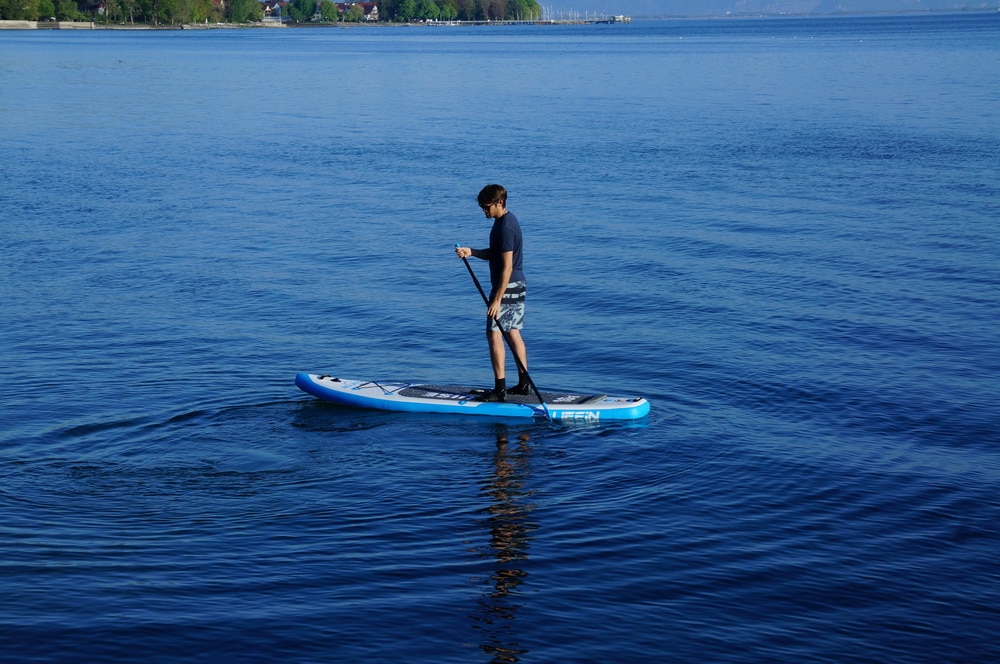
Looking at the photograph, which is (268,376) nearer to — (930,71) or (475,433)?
(475,433)

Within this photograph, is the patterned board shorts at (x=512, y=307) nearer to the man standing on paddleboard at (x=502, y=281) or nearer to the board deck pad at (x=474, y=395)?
the man standing on paddleboard at (x=502, y=281)

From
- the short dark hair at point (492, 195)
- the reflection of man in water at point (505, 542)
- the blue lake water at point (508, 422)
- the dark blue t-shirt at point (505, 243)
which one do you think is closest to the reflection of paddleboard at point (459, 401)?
the blue lake water at point (508, 422)

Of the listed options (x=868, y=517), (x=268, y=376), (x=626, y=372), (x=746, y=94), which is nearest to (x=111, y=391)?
(x=268, y=376)

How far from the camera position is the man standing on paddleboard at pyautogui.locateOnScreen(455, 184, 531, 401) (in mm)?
10828

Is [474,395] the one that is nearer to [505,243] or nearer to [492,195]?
[505,243]

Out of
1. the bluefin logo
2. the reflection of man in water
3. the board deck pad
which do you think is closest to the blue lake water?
the reflection of man in water

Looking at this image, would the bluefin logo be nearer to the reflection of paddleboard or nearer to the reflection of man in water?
the reflection of paddleboard

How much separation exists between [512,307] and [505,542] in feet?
10.7

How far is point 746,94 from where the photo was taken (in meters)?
56.2

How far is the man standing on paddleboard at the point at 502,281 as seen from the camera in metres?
10.8

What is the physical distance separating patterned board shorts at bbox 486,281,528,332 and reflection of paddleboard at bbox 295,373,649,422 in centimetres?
78

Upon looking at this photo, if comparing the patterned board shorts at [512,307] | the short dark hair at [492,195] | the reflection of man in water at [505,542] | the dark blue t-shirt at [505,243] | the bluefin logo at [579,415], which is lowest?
the reflection of man in water at [505,542]

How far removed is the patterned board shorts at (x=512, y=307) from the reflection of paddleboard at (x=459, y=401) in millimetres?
784

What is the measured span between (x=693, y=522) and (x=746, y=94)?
5001 centimetres
